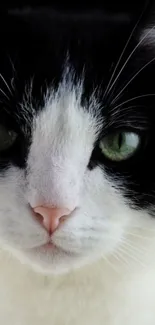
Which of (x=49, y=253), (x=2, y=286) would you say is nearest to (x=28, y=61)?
(x=49, y=253)

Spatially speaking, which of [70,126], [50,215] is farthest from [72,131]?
[50,215]

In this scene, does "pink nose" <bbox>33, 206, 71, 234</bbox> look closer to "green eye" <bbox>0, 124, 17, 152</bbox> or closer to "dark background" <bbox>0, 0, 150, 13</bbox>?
"green eye" <bbox>0, 124, 17, 152</bbox>

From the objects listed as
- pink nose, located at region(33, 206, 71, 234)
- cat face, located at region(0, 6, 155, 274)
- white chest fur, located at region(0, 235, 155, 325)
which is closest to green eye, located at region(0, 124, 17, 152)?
cat face, located at region(0, 6, 155, 274)

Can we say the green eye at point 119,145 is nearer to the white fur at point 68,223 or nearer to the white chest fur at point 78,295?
the white fur at point 68,223

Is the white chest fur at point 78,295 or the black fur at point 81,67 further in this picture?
the white chest fur at point 78,295

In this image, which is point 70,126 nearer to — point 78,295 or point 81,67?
point 81,67

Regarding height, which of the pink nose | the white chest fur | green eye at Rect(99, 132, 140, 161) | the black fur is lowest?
the white chest fur

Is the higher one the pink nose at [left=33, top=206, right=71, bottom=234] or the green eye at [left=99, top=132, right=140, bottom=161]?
the green eye at [left=99, top=132, right=140, bottom=161]

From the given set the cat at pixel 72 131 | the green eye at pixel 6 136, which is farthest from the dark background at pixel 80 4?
the green eye at pixel 6 136
